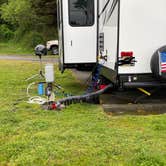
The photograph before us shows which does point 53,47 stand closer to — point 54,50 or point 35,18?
point 54,50

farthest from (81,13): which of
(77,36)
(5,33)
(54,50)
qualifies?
(5,33)

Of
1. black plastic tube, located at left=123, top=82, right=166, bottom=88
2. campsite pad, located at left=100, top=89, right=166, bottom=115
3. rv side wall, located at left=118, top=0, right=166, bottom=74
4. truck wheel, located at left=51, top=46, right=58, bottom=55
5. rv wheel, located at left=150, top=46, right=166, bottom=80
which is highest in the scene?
rv side wall, located at left=118, top=0, right=166, bottom=74

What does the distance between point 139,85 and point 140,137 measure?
2.16m

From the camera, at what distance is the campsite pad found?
835 cm

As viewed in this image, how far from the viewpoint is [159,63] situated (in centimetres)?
790

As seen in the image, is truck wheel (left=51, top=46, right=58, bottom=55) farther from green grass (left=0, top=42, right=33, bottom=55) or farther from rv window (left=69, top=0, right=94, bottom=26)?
rv window (left=69, top=0, right=94, bottom=26)

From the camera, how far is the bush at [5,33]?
42.9 metres

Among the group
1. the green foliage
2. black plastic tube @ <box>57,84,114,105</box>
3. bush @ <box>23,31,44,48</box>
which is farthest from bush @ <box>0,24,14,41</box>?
black plastic tube @ <box>57,84,114,105</box>

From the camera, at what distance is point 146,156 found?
17.4 feet

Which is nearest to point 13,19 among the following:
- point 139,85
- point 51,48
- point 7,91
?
point 51,48

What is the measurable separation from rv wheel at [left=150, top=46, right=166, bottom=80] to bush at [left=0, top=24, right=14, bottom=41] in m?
35.5

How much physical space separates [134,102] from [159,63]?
4.58 ft

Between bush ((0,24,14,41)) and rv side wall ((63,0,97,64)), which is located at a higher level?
rv side wall ((63,0,97,64))

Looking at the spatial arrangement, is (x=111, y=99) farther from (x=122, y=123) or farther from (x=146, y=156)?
(x=146, y=156)
